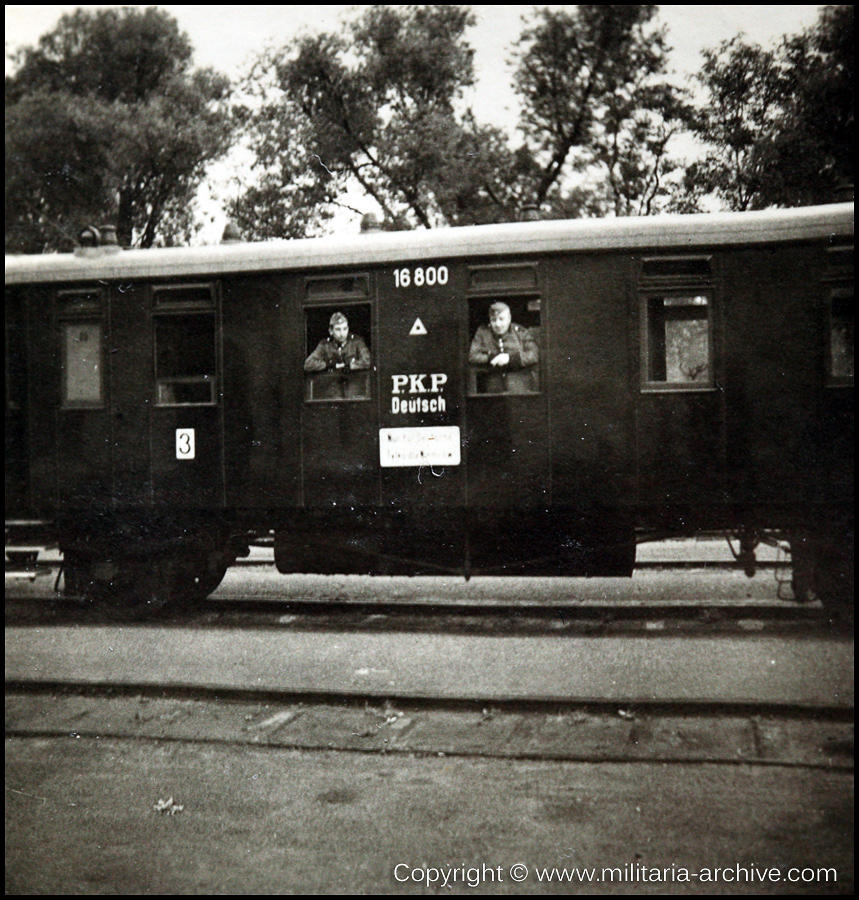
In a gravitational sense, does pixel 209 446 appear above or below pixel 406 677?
above

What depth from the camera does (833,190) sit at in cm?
399

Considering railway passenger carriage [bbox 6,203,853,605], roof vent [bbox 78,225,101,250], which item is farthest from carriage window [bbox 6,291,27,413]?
roof vent [bbox 78,225,101,250]

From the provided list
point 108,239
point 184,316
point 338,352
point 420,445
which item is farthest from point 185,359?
point 420,445

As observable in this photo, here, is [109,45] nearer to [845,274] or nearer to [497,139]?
[497,139]

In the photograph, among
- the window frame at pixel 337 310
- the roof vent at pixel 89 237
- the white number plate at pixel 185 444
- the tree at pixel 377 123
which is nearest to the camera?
the tree at pixel 377 123

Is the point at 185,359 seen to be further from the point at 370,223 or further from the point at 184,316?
the point at 370,223

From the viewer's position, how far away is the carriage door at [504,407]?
19.7 feet

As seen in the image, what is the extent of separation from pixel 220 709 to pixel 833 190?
3.92 metres

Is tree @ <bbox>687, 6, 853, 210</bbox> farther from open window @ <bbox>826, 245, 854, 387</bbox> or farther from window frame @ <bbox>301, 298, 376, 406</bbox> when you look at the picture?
window frame @ <bbox>301, 298, 376, 406</bbox>

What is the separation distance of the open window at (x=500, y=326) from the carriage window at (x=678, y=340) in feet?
2.53

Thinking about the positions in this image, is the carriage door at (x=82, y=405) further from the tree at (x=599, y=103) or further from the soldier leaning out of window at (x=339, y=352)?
the tree at (x=599, y=103)

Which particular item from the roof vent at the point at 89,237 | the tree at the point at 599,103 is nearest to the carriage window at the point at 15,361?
the roof vent at the point at 89,237

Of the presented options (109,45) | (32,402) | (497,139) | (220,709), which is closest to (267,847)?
(220,709)

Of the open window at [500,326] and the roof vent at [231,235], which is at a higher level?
the roof vent at [231,235]
